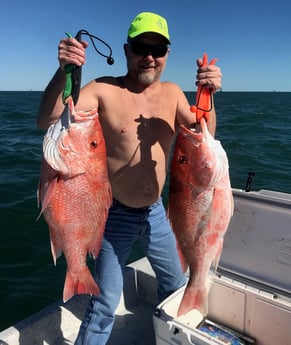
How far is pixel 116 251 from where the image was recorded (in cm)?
301

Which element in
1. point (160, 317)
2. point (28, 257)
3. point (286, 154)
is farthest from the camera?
point (286, 154)

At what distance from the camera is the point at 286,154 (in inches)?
568

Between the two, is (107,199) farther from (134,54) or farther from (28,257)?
(28,257)

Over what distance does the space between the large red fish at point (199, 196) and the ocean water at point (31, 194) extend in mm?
3361

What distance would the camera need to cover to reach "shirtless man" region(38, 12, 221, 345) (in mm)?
2771

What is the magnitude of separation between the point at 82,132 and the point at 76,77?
304mm

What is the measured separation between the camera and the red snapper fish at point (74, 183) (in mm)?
2146

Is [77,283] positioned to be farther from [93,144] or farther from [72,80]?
[72,80]

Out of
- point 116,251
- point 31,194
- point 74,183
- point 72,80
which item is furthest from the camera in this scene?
point 31,194

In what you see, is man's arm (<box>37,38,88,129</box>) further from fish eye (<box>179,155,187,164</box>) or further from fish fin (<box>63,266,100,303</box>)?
fish fin (<box>63,266,100,303</box>)

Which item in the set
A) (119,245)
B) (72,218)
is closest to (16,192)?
(119,245)

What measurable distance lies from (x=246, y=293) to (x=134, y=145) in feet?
4.87

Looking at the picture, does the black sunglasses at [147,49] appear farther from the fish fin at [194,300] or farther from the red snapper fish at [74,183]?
the fish fin at [194,300]

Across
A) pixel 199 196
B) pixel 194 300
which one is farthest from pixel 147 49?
pixel 194 300
